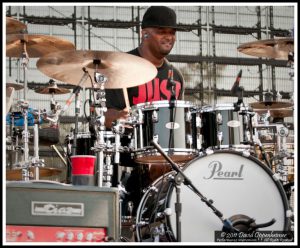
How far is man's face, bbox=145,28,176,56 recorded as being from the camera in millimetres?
6355

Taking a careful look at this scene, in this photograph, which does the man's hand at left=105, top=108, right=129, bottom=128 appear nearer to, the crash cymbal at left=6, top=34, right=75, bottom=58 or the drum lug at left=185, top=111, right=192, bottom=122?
the drum lug at left=185, top=111, right=192, bottom=122

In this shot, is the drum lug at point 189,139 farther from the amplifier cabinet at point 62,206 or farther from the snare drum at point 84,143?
the amplifier cabinet at point 62,206

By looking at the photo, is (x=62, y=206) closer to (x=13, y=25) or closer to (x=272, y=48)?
(x=13, y=25)

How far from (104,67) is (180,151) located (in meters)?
0.96

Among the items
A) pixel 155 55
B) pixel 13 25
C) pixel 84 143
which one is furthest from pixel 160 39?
pixel 13 25

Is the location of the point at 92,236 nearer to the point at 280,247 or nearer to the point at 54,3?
the point at 280,247

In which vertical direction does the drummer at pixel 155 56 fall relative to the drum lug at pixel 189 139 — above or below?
above

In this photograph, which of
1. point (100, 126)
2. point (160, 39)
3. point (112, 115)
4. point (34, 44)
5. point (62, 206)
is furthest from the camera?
point (34, 44)

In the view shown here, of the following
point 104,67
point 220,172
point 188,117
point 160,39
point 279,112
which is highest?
point 160,39

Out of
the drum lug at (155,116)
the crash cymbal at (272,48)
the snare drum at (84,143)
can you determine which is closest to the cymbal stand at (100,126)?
the drum lug at (155,116)

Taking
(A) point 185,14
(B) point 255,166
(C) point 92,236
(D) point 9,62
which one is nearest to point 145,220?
(B) point 255,166

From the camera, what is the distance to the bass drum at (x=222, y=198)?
15.7 feet

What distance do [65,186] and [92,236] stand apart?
0.28 m

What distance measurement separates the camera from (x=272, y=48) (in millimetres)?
6398
